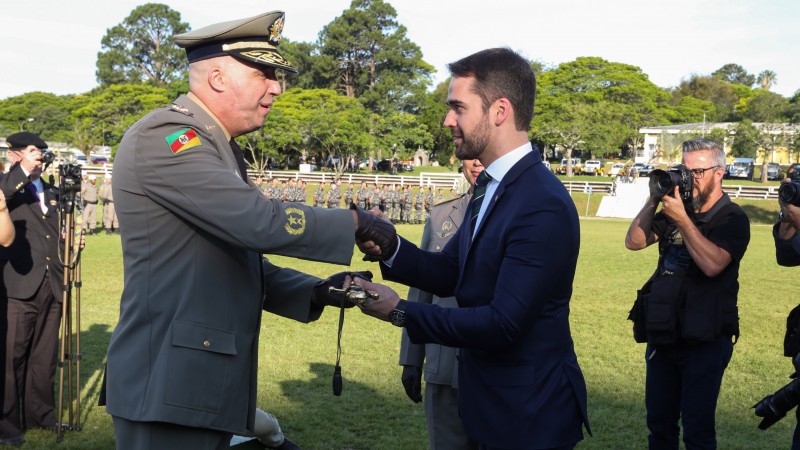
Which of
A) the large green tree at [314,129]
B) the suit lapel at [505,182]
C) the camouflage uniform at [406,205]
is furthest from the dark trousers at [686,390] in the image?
the large green tree at [314,129]

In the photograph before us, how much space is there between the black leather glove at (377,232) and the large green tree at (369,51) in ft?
271

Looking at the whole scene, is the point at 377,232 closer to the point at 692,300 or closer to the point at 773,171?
the point at 692,300

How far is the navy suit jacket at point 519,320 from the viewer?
2803 millimetres

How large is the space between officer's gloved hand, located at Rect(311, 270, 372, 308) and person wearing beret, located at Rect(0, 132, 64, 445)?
14.1ft

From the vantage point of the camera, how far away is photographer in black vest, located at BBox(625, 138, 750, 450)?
499 centimetres

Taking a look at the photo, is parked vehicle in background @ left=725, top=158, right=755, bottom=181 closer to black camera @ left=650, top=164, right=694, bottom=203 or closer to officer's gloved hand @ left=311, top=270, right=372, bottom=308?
black camera @ left=650, top=164, right=694, bottom=203

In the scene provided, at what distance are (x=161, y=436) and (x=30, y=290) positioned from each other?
14.9 ft

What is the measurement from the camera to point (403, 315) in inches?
117

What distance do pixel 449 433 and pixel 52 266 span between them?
13.4 feet

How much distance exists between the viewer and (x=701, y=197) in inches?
210

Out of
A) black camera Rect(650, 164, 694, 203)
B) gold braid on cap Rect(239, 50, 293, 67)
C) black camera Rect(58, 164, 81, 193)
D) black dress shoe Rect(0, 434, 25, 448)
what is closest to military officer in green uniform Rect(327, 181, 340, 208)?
black camera Rect(58, 164, 81, 193)

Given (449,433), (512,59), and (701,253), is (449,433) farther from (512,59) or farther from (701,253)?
(512,59)

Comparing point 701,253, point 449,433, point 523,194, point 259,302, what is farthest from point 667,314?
point 259,302

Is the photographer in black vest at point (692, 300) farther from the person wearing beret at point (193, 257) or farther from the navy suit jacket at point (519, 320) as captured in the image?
the person wearing beret at point (193, 257)
